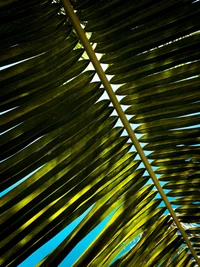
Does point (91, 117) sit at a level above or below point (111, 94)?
Answer: below

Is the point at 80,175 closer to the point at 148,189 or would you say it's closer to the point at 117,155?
the point at 117,155

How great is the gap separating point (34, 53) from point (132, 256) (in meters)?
0.93

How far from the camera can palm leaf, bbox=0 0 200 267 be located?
0.85 meters

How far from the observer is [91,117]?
0.99m

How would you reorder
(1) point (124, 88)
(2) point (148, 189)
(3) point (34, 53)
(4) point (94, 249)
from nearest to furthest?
(3) point (34, 53) → (1) point (124, 88) → (4) point (94, 249) → (2) point (148, 189)

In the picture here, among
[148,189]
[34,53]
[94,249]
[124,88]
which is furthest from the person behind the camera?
[148,189]

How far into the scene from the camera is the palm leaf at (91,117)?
85 centimetres

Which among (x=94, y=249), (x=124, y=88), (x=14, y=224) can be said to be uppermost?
(x=124, y=88)

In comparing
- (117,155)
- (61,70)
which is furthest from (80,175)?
(61,70)

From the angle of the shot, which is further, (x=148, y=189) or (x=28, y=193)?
(x=148, y=189)

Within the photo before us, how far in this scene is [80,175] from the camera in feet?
3.31

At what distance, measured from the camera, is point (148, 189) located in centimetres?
120

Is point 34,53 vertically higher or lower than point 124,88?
lower

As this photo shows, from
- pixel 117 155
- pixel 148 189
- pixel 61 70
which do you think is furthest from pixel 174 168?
pixel 61 70
